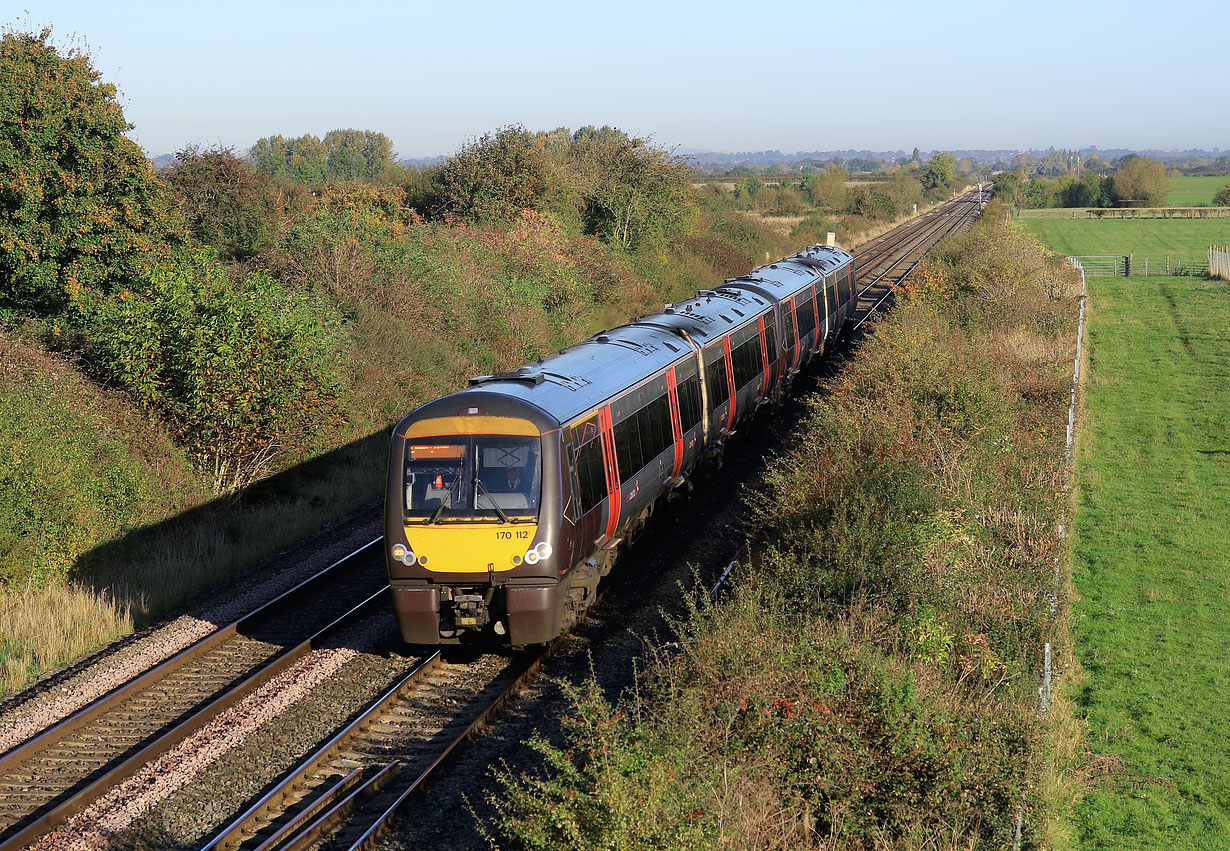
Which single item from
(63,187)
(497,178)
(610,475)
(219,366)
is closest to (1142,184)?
(497,178)

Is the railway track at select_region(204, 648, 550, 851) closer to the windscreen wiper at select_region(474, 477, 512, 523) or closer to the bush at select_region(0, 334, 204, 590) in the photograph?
the windscreen wiper at select_region(474, 477, 512, 523)

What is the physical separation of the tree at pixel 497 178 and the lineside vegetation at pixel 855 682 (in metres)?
23.1

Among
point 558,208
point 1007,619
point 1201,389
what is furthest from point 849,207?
point 1007,619

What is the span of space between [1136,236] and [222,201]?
66301 millimetres

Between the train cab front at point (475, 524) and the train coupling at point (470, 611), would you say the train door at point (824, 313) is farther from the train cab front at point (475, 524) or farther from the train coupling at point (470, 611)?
the train coupling at point (470, 611)

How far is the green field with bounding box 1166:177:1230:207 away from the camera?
113 m

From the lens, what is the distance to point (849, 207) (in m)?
88.8

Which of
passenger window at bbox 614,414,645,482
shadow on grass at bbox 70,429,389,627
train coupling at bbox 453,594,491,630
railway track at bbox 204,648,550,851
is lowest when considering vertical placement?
railway track at bbox 204,648,550,851

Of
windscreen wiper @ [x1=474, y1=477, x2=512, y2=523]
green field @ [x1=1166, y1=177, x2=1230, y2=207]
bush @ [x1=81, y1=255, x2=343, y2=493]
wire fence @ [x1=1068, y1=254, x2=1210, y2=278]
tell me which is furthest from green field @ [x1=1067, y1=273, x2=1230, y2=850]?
green field @ [x1=1166, y1=177, x2=1230, y2=207]

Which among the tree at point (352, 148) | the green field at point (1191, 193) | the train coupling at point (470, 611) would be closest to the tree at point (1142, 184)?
the green field at point (1191, 193)

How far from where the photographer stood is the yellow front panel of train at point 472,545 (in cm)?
1084

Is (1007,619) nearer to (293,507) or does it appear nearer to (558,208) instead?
(293,507)

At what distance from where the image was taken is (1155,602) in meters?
14.8

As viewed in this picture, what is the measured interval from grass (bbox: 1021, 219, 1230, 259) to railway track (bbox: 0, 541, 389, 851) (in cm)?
6194
